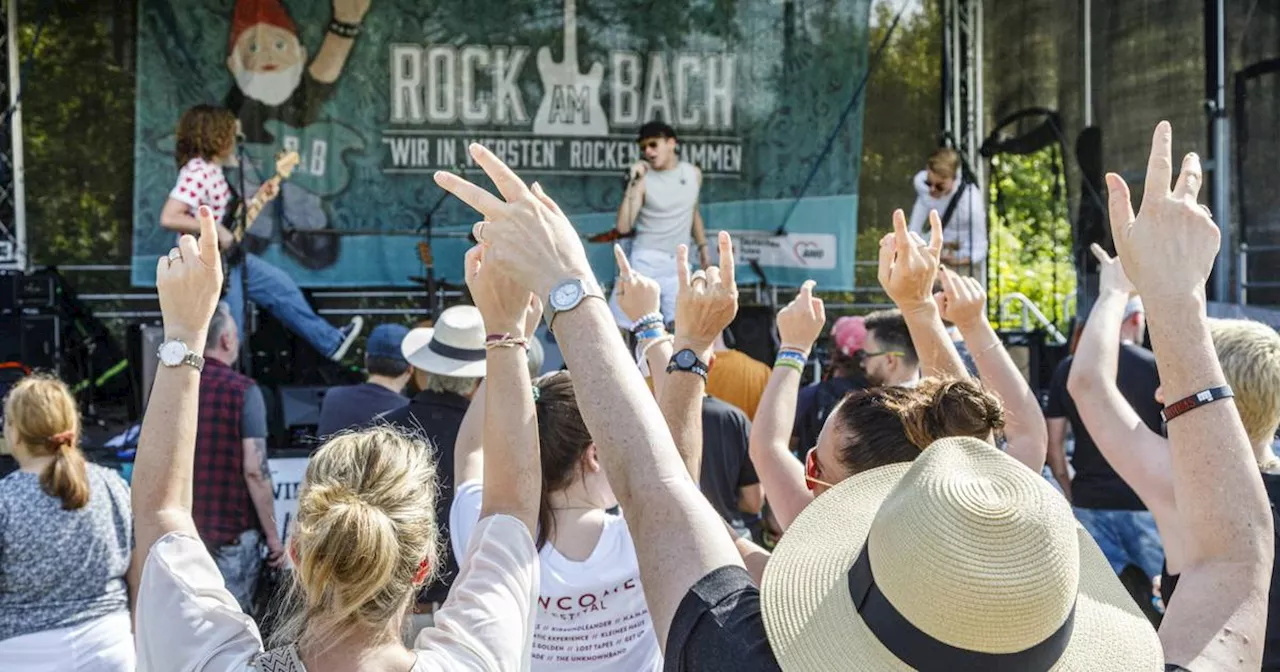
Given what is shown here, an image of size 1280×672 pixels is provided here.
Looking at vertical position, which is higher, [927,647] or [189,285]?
[189,285]

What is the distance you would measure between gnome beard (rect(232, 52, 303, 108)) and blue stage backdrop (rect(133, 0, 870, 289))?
1 cm

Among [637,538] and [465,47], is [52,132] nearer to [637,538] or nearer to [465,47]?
[465,47]

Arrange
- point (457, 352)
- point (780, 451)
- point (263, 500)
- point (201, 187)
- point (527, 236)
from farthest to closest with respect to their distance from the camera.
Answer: point (201, 187)
point (263, 500)
point (457, 352)
point (780, 451)
point (527, 236)

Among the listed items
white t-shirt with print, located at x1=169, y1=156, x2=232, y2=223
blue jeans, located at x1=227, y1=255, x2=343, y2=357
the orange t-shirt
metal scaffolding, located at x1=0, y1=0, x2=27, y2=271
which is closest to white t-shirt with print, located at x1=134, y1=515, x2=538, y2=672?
the orange t-shirt

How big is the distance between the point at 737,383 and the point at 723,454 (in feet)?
3.28

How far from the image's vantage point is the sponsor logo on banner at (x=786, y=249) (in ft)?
33.4

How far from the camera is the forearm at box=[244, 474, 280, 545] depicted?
445 cm

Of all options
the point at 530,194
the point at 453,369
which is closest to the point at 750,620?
the point at 530,194

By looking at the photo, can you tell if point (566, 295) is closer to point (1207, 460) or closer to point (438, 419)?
point (1207, 460)

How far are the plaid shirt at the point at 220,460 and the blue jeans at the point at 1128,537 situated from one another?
310cm

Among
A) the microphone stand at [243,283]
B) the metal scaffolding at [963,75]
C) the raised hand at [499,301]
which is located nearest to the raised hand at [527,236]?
the raised hand at [499,301]

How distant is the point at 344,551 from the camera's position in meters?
1.61

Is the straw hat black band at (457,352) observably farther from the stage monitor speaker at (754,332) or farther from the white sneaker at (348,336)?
the white sneaker at (348,336)

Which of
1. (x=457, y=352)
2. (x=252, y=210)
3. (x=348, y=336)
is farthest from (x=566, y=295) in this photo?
(x=348, y=336)
